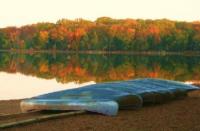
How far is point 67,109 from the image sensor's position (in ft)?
40.2

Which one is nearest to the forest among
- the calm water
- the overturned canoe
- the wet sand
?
the calm water

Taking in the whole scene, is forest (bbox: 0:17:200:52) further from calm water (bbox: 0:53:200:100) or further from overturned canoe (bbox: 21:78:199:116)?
overturned canoe (bbox: 21:78:199:116)

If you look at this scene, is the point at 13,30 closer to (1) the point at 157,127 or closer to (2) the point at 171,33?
(2) the point at 171,33

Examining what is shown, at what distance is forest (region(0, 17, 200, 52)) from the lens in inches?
4781

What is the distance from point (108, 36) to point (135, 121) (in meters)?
115

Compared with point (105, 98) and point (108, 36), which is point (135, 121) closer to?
point (105, 98)

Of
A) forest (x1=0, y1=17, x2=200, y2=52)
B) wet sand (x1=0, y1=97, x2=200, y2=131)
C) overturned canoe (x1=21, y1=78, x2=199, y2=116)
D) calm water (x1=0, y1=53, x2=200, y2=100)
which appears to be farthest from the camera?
forest (x1=0, y1=17, x2=200, y2=52)

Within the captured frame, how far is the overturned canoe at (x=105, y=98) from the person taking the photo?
1213 centimetres

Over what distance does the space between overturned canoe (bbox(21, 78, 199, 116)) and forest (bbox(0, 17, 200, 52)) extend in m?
106

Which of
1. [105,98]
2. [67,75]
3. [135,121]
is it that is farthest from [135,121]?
[67,75]

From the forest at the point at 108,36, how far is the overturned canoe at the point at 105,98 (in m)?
106

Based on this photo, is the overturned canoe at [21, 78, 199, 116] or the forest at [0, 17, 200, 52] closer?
the overturned canoe at [21, 78, 199, 116]

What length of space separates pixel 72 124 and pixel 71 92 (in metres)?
3.25

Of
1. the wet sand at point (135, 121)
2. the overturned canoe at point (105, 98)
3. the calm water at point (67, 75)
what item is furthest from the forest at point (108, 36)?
the wet sand at point (135, 121)
